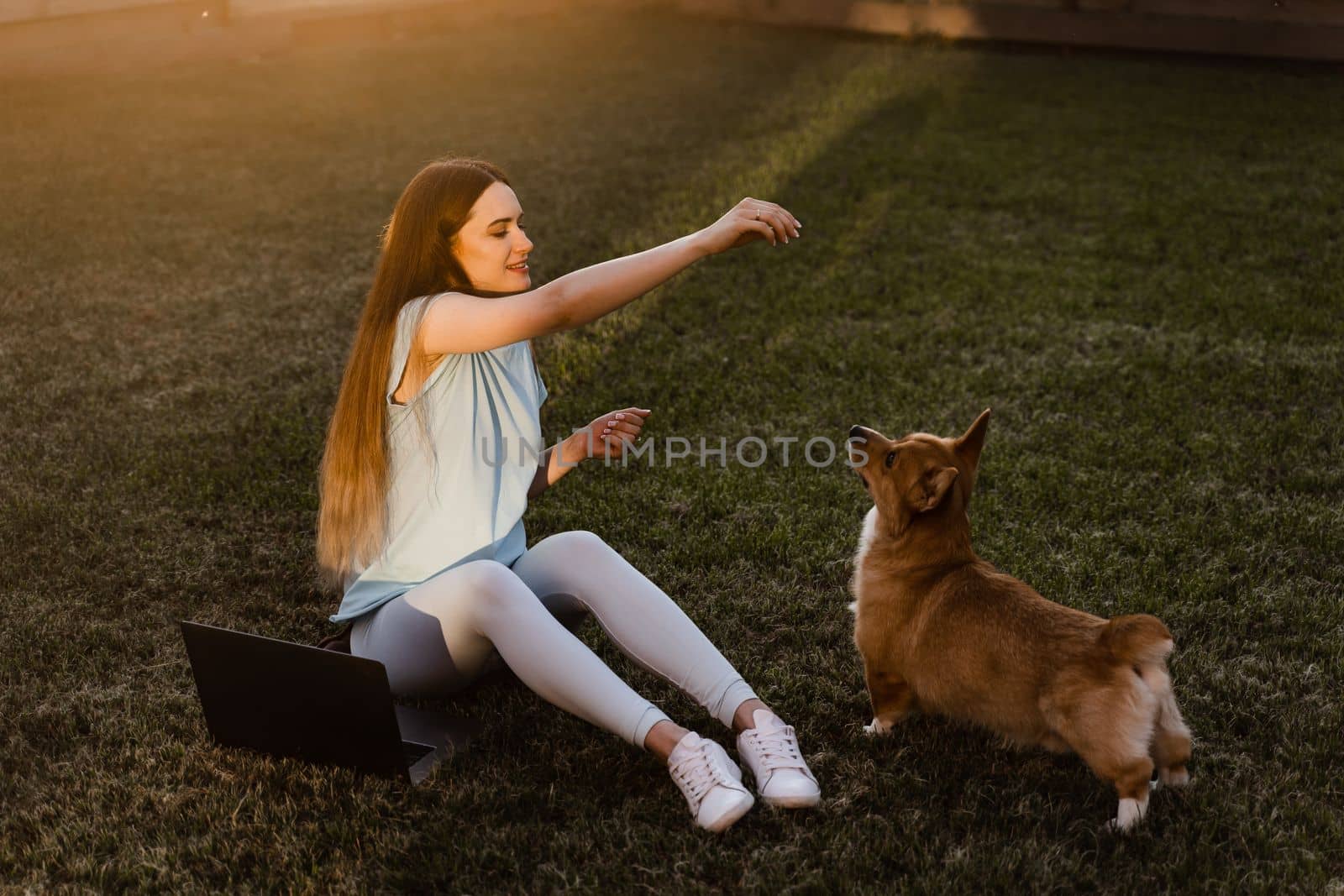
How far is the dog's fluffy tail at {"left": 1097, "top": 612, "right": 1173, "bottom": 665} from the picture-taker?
1.94 metres

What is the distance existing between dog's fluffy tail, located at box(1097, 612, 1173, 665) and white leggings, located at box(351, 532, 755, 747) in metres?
0.69

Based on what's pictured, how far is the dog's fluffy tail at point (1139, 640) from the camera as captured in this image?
1.94 m

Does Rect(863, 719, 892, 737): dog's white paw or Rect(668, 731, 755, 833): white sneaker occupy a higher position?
Rect(668, 731, 755, 833): white sneaker

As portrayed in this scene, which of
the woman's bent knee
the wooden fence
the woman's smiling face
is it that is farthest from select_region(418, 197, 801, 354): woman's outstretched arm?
the wooden fence

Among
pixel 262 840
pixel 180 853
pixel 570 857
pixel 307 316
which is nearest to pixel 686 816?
pixel 570 857

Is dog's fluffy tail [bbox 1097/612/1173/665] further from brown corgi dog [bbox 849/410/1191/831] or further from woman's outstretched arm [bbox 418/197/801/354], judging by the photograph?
woman's outstretched arm [bbox 418/197/801/354]

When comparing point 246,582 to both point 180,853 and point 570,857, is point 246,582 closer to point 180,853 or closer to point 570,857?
point 180,853

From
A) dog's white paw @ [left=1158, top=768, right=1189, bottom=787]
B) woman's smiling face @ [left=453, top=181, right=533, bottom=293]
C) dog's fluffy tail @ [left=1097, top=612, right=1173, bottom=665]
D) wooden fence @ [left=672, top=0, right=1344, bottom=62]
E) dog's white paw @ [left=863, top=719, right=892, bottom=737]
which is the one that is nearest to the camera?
dog's fluffy tail @ [left=1097, top=612, right=1173, bottom=665]

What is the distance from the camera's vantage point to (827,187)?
6535 mm

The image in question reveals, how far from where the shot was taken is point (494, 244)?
2.34 m

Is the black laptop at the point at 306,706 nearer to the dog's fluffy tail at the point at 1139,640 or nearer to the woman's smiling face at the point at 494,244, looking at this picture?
the woman's smiling face at the point at 494,244

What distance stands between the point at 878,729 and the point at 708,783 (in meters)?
0.49

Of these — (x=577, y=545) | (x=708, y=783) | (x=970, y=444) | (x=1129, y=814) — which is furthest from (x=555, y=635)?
(x=1129, y=814)

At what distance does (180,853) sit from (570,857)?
708mm
